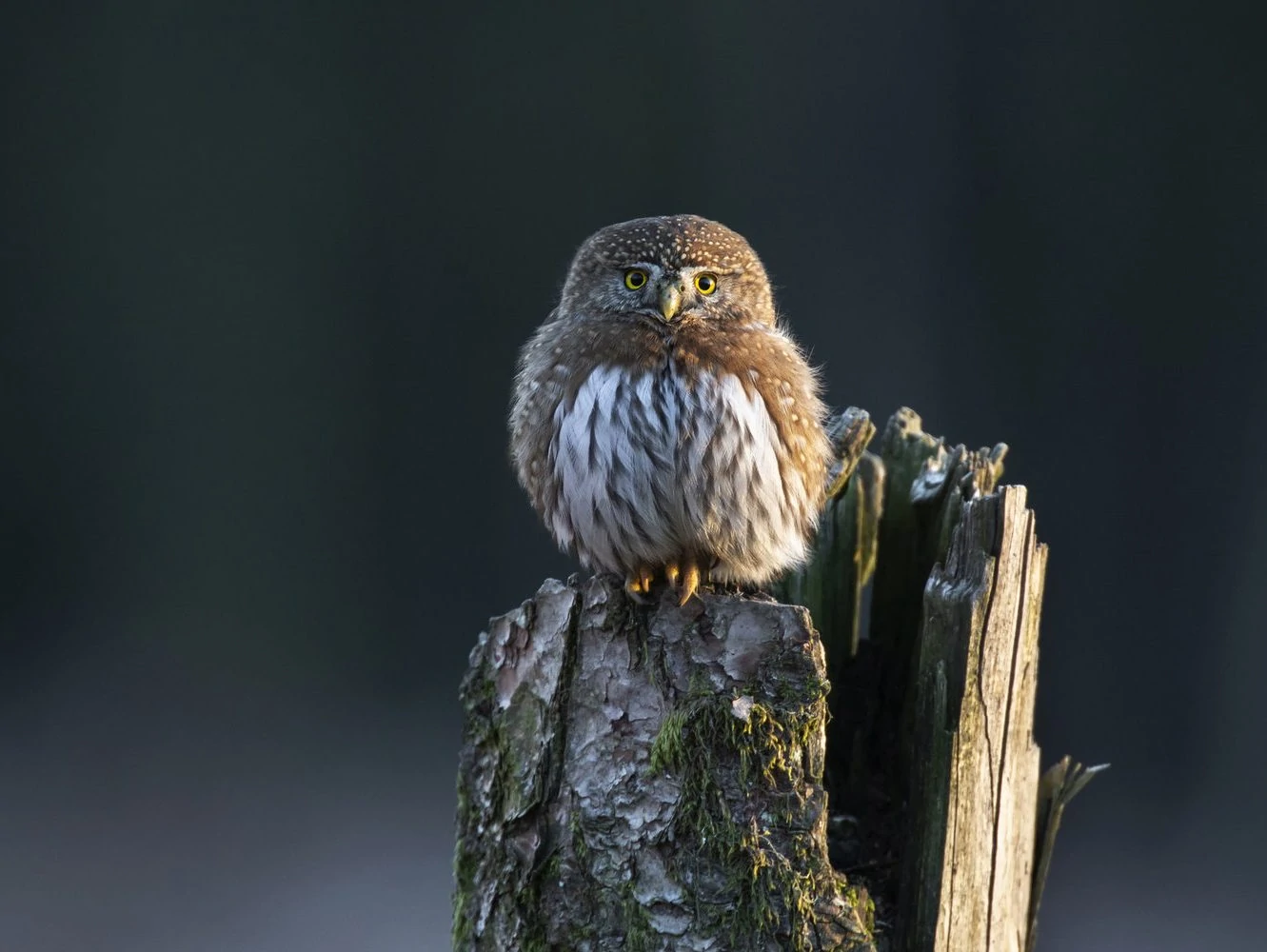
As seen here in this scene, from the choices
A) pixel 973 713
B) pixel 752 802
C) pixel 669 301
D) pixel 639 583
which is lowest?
pixel 752 802

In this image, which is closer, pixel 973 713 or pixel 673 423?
pixel 973 713

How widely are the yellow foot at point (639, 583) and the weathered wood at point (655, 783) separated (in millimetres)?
46

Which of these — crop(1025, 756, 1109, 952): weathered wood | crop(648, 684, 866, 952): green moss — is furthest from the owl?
crop(1025, 756, 1109, 952): weathered wood

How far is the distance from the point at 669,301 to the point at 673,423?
0.29m

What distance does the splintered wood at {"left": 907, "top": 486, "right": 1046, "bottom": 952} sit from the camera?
2.45m

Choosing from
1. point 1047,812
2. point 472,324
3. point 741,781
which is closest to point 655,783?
point 741,781

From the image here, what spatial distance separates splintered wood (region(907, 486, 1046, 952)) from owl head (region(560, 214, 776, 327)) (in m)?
0.79

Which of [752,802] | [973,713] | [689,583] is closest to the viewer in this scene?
[752,802]

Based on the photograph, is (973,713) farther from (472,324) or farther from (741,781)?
(472,324)

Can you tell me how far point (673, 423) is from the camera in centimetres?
274

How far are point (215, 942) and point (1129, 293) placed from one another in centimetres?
417

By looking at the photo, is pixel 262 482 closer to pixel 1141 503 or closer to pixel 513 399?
pixel 513 399

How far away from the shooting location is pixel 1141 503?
15.3 ft

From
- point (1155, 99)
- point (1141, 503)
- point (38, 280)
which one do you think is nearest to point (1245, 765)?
point (1141, 503)
